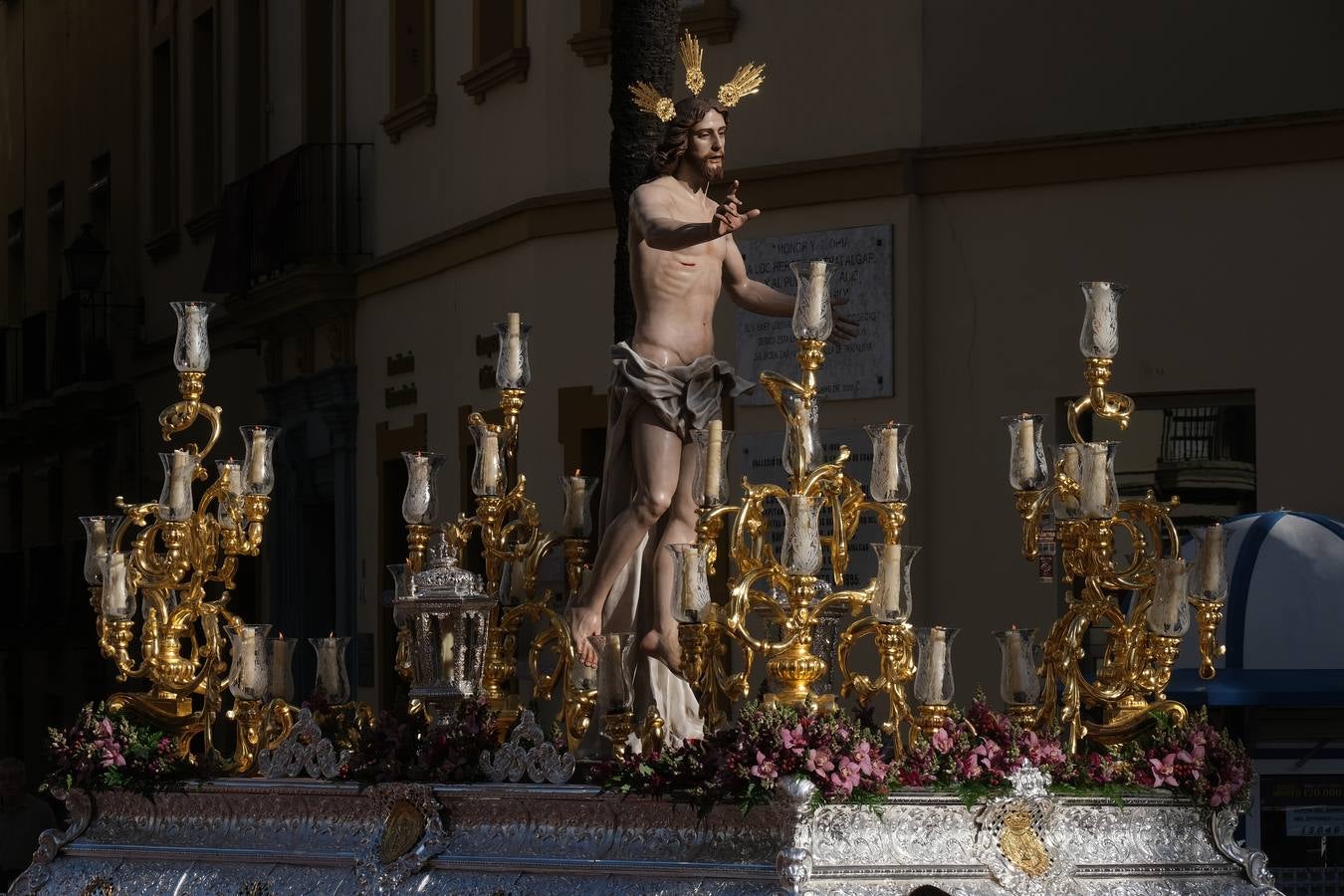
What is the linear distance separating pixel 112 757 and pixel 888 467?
10.2 feet

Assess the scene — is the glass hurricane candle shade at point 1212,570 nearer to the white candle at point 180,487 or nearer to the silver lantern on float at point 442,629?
the silver lantern on float at point 442,629

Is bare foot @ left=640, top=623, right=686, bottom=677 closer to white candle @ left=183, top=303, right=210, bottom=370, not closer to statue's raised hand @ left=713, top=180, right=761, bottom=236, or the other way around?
statue's raised hand @ left=713, top=180, right=761, bottom=236

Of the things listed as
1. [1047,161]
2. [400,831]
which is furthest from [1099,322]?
[1047,161]

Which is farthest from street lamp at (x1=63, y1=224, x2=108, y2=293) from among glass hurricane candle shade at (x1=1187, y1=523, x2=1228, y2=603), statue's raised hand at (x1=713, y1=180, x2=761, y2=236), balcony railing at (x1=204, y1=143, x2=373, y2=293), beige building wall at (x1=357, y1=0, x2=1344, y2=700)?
glass hurricane candle shade at (x1=1187, y1=523, x2=1228, y2=603)

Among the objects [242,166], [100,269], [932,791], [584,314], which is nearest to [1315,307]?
[584,314]

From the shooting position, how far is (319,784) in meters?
9.71

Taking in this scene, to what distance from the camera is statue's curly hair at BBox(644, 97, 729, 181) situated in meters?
10.0

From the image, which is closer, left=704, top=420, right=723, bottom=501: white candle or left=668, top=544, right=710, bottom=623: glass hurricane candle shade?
left=668, top=544, right=710, bottom=623: glass hurricane candle shade

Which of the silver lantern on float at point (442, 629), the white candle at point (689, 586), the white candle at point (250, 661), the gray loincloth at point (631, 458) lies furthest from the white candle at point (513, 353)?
the white candle at point (689, 586)

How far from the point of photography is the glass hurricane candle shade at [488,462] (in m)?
10.6

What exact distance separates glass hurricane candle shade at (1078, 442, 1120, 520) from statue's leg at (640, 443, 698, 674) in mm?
1490

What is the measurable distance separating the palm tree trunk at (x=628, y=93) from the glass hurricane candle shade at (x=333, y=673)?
248 cm

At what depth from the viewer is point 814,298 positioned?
9078mm

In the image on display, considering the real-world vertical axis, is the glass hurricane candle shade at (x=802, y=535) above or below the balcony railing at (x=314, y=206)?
below
